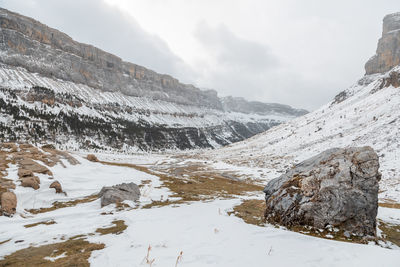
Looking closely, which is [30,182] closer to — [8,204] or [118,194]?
[8,204]

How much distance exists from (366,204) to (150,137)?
195802 mm

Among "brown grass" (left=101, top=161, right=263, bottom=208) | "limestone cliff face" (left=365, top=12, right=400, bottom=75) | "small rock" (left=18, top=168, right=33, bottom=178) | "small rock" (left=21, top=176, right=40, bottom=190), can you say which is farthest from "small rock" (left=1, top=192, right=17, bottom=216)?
"limestone cliff face" (left=365, top=12, right=400, bottom=75)

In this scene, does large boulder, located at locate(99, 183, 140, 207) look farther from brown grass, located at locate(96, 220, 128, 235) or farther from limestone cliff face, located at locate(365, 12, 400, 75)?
limestone cliff face, located at locate(365, 12, 400, 75)

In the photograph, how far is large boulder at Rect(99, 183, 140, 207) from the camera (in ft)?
47.6

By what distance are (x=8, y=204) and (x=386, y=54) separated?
204 m

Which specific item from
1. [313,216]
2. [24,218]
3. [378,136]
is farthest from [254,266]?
[378,136]

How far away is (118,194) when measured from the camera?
15344mm

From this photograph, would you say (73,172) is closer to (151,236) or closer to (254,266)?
(151,236)

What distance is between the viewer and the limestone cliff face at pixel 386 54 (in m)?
143

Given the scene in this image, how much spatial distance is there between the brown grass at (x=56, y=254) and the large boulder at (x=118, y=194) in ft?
21.3

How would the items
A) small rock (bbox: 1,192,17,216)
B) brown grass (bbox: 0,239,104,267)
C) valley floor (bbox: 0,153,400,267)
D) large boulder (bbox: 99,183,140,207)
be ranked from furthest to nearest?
large boulder (bbox: 99,183,140,207) → small rock (bbox: 1,192,17,216) → brown grass (bbox: 0,239,104,267) → valley floor (bbox: 0,153,400,267)

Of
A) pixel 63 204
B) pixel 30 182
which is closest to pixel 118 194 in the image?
pixel 63 204

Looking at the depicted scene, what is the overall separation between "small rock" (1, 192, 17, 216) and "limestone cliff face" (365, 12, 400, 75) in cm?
19453

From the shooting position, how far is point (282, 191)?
10.9m
